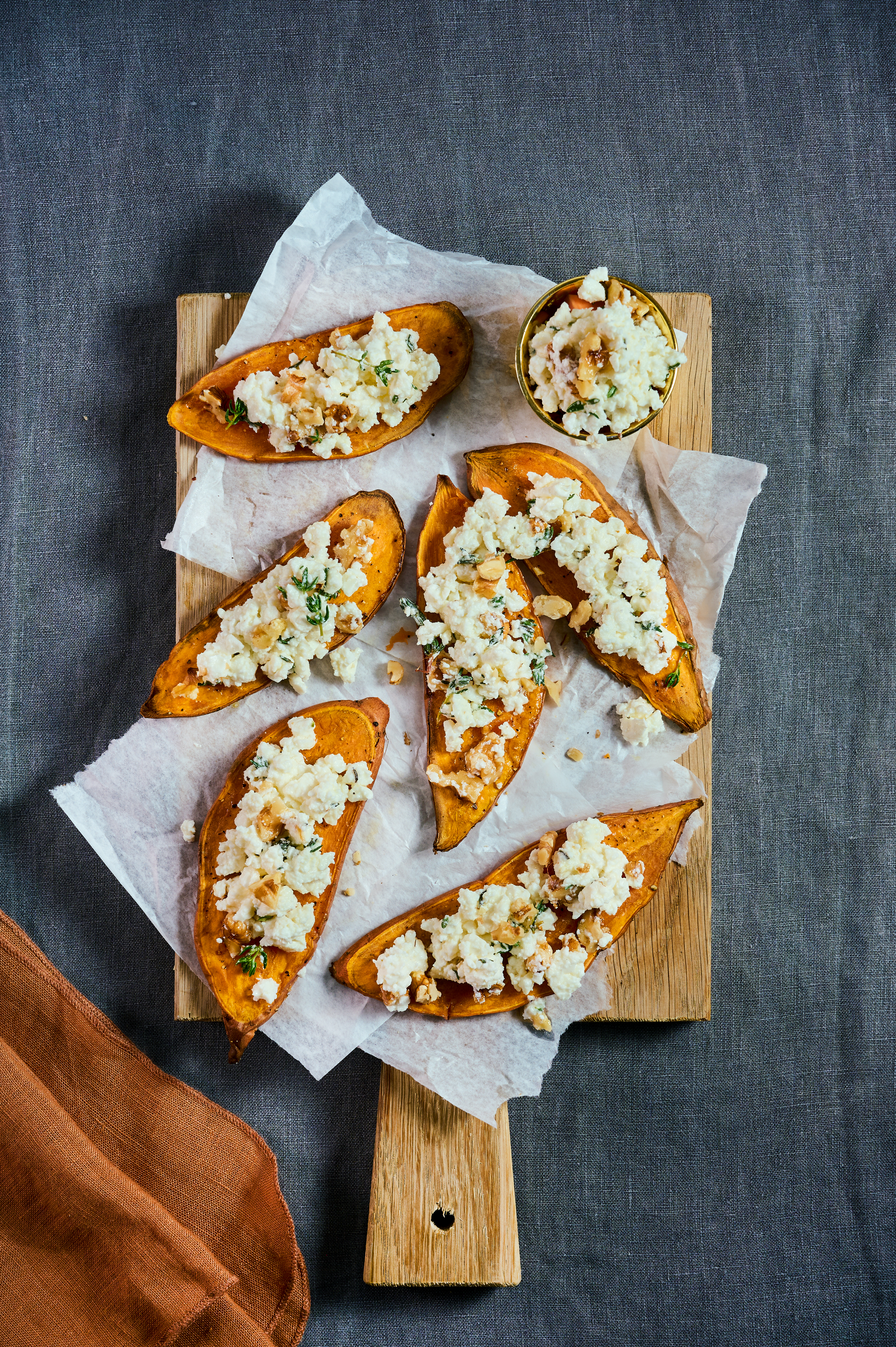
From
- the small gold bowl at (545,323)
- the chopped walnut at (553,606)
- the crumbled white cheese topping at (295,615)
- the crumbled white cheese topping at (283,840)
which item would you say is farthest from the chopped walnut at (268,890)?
the small gold bowl at (545,323)

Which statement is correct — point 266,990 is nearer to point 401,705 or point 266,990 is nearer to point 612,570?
point 401,705

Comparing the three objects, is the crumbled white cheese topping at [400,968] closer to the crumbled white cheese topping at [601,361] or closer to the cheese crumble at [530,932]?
the cheese crumble at [530,932]

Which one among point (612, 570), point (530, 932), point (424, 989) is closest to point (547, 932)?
point (530, 932)

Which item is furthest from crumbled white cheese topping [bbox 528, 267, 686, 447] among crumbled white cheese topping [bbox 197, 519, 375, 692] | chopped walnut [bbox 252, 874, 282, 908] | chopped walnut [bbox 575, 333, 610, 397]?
chopped walnut [bbox 252, 874, 282, 908]

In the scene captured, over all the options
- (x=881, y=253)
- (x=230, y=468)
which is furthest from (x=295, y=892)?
(x=881, y=253)

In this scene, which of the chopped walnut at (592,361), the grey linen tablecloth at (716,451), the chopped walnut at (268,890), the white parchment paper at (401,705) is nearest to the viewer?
Result: the chopped walnut at (592,361)

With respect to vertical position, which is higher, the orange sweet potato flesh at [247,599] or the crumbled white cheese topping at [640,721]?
the orange sweet potato flesh at [247,599]

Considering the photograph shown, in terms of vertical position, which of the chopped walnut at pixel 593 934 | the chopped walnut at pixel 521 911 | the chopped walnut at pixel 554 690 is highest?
the chopped walnut at pixel 554 690
